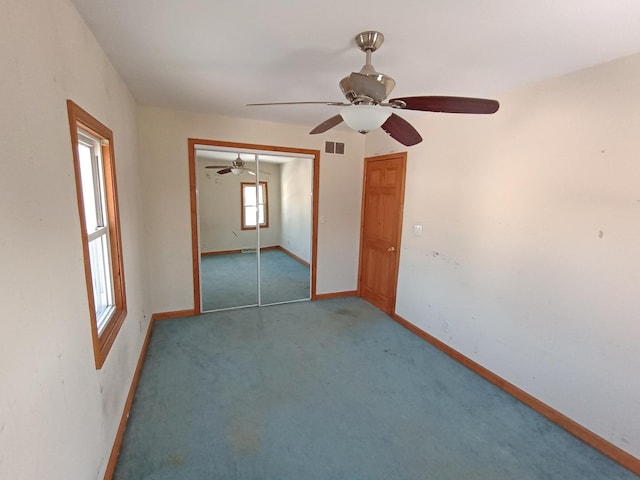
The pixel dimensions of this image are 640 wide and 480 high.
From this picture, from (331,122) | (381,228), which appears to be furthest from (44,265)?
(381,228)

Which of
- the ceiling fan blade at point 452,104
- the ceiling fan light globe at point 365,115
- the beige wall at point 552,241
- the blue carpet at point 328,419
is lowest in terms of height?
the blue carpet at point 328,419

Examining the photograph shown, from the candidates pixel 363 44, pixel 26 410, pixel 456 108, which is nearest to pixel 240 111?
pixel 363 44

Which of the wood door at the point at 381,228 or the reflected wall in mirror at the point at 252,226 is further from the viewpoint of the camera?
the reflected wall in mirror at the point at 252,226

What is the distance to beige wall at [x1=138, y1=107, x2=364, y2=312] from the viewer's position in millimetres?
3318

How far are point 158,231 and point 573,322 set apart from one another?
13.0 ft

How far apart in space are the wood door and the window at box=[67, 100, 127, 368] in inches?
113

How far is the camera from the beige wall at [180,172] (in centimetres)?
332

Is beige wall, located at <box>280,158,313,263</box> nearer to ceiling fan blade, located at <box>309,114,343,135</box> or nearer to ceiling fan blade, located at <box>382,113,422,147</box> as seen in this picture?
ceiling fan blade, located at <box>309,114,343,135</box>

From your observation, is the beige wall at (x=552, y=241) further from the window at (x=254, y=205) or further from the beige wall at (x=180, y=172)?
the window at (x=254, y=205)

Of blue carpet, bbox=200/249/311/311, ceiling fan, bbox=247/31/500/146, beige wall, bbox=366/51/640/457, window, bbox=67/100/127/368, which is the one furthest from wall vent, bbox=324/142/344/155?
window, bbox=67/100/127/368

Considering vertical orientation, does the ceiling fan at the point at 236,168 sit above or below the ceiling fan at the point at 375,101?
below

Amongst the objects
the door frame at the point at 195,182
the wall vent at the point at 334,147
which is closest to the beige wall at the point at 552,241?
the wall vent at the point at 334,147

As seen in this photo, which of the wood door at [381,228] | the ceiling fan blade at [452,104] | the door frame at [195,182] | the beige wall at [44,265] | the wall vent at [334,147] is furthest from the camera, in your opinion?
the wall vent at [334,147]

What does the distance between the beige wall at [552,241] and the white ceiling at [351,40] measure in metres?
0.32
